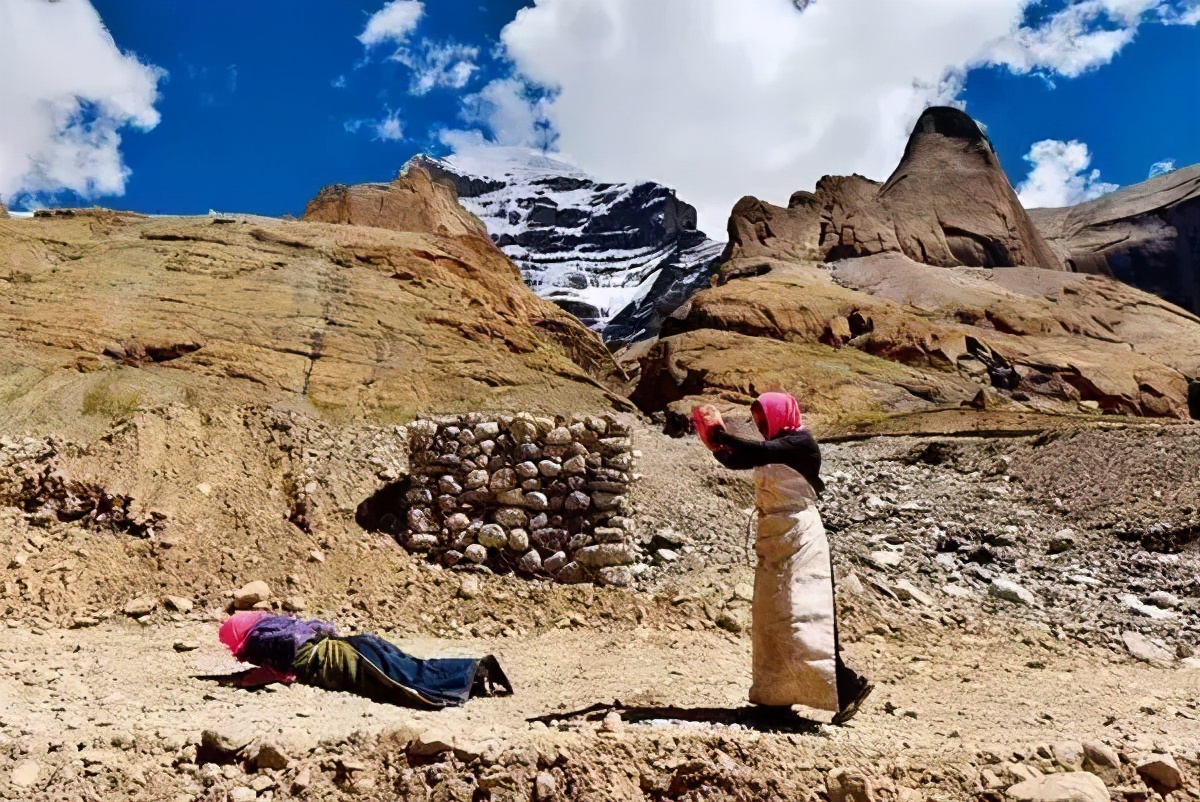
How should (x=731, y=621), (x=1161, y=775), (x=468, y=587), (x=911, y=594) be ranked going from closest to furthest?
(x=1161, y=775), (x=731, y=621), (x=468, y=587), (x=911, y=594)

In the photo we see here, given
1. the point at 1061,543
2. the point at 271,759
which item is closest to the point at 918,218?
the point at 1061,543

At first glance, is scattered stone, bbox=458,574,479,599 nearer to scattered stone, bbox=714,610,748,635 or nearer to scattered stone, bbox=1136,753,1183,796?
scattered stone, bbox=714,610,748,635

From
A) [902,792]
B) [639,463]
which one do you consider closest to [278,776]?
[902,792]

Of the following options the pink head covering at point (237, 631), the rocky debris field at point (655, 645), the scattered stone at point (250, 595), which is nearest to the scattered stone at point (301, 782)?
the rocky debris field at point (655, 645)

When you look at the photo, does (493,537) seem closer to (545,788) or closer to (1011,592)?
(545,788)

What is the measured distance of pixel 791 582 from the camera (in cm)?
420

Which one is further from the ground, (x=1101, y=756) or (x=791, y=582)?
(x=791, y=582)

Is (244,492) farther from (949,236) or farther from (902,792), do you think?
(949,236)

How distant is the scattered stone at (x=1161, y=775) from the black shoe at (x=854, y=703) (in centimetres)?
116

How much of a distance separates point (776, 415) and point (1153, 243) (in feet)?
212

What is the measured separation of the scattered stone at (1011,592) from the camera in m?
Result: 6.97

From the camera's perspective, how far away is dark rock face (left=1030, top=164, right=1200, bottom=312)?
182ft

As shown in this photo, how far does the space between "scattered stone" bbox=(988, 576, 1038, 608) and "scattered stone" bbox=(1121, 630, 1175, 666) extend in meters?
0.83

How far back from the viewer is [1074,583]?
24.1 feet
